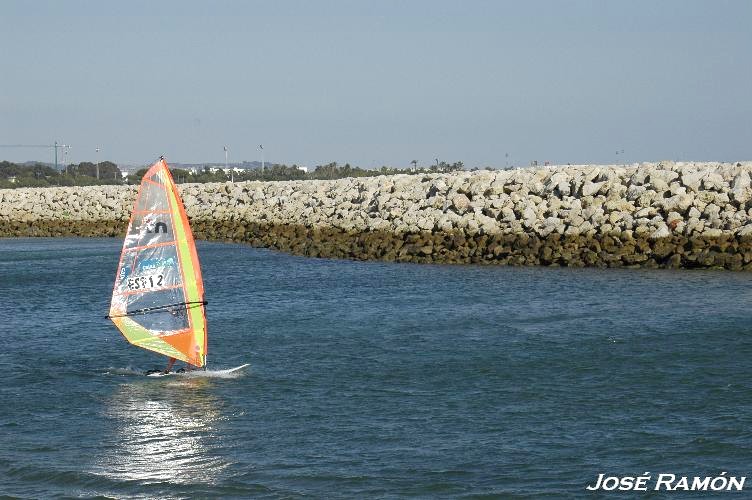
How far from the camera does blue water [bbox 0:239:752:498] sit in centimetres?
1268

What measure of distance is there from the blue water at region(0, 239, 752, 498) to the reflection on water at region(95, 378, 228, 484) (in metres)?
0.05

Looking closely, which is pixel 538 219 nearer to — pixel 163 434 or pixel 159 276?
pixel 159 276

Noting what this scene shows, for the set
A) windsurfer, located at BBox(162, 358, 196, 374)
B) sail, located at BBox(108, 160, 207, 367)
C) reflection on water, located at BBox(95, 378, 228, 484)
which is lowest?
reflection on water, located at BBox(95, 378, 228, 484)

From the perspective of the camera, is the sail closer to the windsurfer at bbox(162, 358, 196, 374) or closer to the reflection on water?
the windsurfer at bbox(162, 358, 196, 374)

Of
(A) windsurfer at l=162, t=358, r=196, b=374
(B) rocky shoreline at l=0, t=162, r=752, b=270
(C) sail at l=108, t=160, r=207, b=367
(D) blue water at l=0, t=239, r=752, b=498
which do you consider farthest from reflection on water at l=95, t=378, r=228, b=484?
(B) rocky shoreline at l=0, t=162, r=752, b=270

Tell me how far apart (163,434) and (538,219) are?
24.6 meters

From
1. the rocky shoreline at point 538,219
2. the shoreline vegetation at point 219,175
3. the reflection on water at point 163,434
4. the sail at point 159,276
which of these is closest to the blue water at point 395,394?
the reflection on water at point 163,434

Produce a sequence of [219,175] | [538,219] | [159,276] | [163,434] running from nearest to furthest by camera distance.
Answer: [163,434] → [159,276] → [538,219] → [219,175]

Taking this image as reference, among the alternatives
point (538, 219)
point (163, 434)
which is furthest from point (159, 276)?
point (538, 219)

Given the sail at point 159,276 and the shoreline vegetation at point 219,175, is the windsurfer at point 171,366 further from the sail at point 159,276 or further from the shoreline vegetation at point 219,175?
the shoreline vegetation at point 219,175

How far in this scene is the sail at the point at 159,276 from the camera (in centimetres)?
1689

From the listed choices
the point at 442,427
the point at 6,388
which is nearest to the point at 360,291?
the point at 6,388

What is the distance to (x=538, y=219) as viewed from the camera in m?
37.5

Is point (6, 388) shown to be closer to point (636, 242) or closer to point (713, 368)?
point (713, 368)
